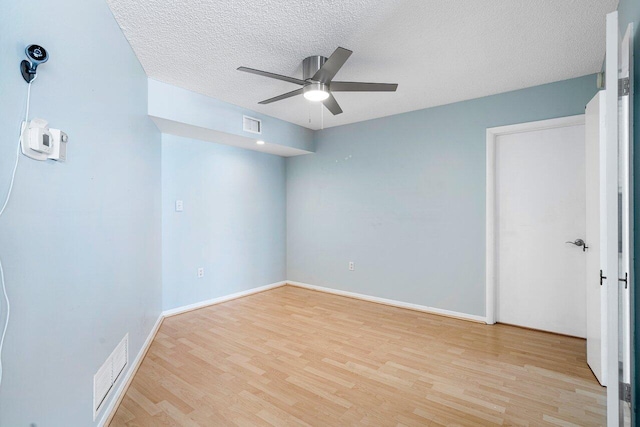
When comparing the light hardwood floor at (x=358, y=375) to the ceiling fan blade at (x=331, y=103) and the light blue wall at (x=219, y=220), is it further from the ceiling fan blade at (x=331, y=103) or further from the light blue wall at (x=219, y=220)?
the ceiling fan blade at (x=331, y=103)

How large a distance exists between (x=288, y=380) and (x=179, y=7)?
8.65 feet

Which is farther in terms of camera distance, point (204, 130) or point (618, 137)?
point (204, 130)

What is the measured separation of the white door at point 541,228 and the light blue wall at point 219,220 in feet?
10.7

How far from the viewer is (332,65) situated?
2.02m

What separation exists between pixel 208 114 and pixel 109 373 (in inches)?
101

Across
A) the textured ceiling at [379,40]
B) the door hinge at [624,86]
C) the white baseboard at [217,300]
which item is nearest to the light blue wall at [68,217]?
the textured ceiling at [379,40]

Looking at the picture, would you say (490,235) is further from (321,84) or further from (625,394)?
(321,84)

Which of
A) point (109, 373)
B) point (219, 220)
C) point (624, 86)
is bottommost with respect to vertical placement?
point (109, 373)

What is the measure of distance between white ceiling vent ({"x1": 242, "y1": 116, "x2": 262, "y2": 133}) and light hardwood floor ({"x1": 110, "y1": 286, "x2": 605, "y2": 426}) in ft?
7.76

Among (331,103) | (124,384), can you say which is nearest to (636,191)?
(331,103)

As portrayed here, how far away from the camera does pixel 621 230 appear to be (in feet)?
4.43

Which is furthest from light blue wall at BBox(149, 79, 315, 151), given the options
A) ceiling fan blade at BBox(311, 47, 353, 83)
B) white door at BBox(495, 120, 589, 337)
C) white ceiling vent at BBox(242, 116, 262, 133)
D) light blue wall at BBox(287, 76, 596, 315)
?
white door at BBox(495, 120, 589, 337)

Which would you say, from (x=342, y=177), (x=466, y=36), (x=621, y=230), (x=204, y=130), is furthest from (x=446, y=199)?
(x=204, y=130)

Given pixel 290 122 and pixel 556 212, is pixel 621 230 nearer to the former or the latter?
pixel 556 212
